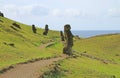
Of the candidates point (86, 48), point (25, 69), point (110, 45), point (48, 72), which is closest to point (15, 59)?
point (25, 69)

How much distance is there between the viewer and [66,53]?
230 ft

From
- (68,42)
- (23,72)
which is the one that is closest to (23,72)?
(23,72)

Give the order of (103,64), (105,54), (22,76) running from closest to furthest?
(22,76)
(103,64)
(105,54)

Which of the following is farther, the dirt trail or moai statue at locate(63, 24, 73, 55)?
moai statue at locate(63, 24, 73, 55)

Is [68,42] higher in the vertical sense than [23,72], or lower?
higher

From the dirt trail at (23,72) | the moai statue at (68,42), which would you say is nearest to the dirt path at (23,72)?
the dirt trail at (23,72)

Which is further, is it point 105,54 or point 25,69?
point 105,54

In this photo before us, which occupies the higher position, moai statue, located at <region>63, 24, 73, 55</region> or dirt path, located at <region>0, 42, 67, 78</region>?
moai statue, located at <region>63, 24, 73, 55</region>

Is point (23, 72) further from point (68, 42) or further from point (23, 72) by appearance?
point (68, 42)

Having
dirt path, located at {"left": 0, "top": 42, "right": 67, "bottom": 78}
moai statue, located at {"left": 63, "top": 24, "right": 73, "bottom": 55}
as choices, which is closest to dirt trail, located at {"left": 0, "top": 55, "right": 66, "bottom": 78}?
dirt path, located at {"left": 0, "top": 42, "right": 67, "bottom": 78}

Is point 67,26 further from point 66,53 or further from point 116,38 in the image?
point 116,38

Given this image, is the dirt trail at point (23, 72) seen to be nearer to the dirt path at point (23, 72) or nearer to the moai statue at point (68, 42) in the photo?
the dirt path at point (23, 72)

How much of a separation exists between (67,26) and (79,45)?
30043mm

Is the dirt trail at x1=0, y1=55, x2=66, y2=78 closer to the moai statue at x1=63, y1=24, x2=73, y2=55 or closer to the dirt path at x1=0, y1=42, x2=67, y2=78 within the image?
the dirt path at x1=0, y1=42, x2=67, y2=78
